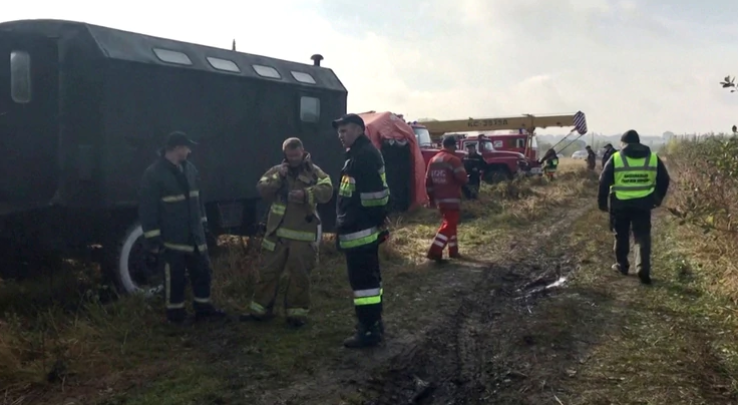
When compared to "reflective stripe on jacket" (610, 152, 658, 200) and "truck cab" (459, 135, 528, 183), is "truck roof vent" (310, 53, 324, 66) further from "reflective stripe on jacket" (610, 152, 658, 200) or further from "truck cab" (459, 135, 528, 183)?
"truck cab" (459, 135, 528, 183)

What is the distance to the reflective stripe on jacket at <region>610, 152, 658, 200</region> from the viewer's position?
7.45m

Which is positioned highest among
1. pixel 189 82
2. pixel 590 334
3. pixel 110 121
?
pixel 189 82

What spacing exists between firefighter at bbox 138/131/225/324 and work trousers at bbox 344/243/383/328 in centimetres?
149

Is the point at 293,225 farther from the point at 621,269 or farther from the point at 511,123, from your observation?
the point at 511,123

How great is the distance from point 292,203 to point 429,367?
1.87 metres

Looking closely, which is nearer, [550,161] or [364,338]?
[364,338]

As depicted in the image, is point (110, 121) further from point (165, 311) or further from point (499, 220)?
point (499, 220)

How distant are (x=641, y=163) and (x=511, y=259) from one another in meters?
2.42

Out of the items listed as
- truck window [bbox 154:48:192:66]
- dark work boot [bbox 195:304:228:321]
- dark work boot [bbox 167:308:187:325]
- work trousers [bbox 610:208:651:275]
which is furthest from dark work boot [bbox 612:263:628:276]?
truck window [bbox 154:48:192:66]

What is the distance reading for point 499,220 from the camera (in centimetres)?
1268

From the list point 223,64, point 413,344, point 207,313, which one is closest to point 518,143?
point 223,64

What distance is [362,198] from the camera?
5082 mm

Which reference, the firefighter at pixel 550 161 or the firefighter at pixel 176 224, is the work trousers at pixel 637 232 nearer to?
the firefighter at pixel 176 224

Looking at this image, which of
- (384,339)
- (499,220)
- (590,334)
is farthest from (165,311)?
(499,220)
